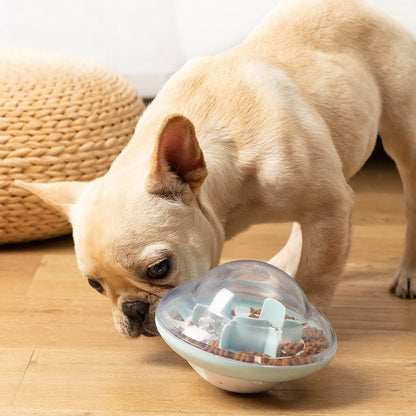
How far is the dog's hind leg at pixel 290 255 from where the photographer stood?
2.33 metres

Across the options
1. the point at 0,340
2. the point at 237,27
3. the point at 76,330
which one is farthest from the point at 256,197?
the point at 237,27

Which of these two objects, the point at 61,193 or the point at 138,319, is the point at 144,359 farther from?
the point at 61,193

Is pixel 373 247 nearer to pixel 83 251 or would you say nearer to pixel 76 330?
pixel 76 330

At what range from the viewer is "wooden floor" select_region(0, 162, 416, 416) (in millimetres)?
1671

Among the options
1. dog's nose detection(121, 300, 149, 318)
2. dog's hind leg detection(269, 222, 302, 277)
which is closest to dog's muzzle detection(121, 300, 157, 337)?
dog's nose detection(121, 300, 149, 318)

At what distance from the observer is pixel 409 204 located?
2318 mm

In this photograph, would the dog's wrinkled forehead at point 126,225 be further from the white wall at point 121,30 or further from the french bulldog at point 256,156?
the white wall at point 121,30

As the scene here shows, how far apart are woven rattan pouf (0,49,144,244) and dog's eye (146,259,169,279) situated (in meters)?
1.00

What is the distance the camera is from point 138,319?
175cm

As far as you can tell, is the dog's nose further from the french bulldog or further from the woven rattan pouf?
the woven rattan pouf

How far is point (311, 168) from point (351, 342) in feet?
1.52

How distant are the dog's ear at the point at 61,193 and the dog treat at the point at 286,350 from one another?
457 millimetres

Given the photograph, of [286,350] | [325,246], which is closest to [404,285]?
[325,246]

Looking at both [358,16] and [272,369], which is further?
[358,16]
